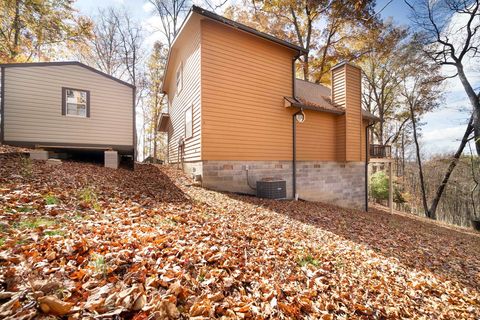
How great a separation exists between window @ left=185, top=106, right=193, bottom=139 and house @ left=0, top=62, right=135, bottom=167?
262 centimetres

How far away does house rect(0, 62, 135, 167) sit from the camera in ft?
25.6

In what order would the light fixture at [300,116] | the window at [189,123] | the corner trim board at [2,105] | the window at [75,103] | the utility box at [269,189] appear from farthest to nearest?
1. the window at [75,103]
2. the light fixture at [300,116]
3. the window at [189,123]
4. the corner trim board at [2,105]
5. the utility box at [269,189]

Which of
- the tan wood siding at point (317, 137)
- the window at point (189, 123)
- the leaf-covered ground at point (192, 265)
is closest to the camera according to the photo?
the leaf-covered ground at point (192, 265)

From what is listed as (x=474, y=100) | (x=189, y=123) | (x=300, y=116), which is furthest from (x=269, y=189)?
(x=474, y=100)

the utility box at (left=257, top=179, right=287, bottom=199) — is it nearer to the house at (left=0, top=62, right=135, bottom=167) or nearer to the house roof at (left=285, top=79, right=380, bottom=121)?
the house roof at (left=285, top=79, right=380, bottom=121)

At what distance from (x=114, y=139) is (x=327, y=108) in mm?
9787

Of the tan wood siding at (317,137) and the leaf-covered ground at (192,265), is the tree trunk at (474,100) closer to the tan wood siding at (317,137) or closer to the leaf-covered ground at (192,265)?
the tan wood siding at (317,137)

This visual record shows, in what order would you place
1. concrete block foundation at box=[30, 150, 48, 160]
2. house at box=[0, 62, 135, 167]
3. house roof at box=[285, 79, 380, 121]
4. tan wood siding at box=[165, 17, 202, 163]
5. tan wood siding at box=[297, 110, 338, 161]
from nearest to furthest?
concrete block foundation at box=[30, 150, 48, 160]
tan wood siding at box=[165, 17, 202, 163]
house at box=[0, 62, 135, 167]
house roof at box=[285, 79, 380, 121]
tan wood siding at box=[297, 110, 338, 161]

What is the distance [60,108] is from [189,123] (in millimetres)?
5296

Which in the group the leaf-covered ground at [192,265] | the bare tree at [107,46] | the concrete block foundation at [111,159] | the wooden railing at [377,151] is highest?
the bare tree at [107,46]

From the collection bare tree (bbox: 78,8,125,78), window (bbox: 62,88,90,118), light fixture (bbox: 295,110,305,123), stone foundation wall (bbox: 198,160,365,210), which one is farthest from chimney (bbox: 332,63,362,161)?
bare tree (bbox: 78,8,125,78)

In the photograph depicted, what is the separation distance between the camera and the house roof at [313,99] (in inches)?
341

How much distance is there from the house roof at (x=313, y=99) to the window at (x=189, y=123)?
394cm

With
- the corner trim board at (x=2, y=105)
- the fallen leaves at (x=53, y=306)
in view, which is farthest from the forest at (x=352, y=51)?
the fallen leaves at (x=53, y=306)
